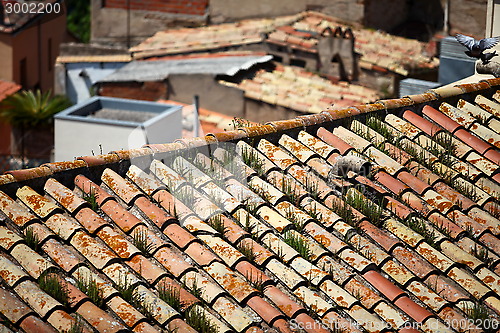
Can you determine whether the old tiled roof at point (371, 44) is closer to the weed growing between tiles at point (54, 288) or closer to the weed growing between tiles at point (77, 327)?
the weed growing between tiles at point (54, 288)

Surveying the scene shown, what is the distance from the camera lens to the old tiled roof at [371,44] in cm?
1980

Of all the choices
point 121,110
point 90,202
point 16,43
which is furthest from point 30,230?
point 16,43

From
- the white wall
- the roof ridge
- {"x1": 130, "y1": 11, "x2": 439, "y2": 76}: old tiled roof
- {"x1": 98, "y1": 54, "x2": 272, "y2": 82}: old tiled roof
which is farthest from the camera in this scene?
{"x1": 130, "y1": 11, "x2": 439, "y2": 76}: old tiled roof

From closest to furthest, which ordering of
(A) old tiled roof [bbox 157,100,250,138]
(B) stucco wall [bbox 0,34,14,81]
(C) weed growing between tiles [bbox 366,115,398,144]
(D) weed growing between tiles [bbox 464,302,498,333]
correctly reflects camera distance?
1. (D) weed growing between tiles [bbox 464,302,498,333]
2. (C) weed growing between tiles [bbox 366,115,398,144]
3. (A) old tiled roof [bbox 157,100,250,138]
4. (B) stucco wall [bbox 0,34,14,81]

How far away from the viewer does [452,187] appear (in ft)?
24.5

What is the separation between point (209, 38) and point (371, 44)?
4.17 metres

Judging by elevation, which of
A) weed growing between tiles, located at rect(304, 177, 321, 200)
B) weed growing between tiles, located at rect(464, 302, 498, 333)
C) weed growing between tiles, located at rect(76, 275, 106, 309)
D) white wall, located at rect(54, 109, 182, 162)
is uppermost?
weed growing between tiles, located at rect(304, 177, 321, 200)

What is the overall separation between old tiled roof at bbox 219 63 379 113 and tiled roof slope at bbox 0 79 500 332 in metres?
9.99

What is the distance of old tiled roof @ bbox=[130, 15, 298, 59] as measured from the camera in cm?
2117

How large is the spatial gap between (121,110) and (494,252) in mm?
12613

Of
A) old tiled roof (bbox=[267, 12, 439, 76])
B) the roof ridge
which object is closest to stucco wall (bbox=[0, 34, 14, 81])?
old tiled roof (bbox=[267, 12, 439, 76])

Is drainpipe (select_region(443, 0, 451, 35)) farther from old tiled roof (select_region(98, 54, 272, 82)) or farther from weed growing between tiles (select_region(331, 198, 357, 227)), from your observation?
weed growing between tiles (select_region(331, 198, 357, 227))

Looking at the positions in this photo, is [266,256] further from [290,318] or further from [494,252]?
[494,252]

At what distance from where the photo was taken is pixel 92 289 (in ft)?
18.0
